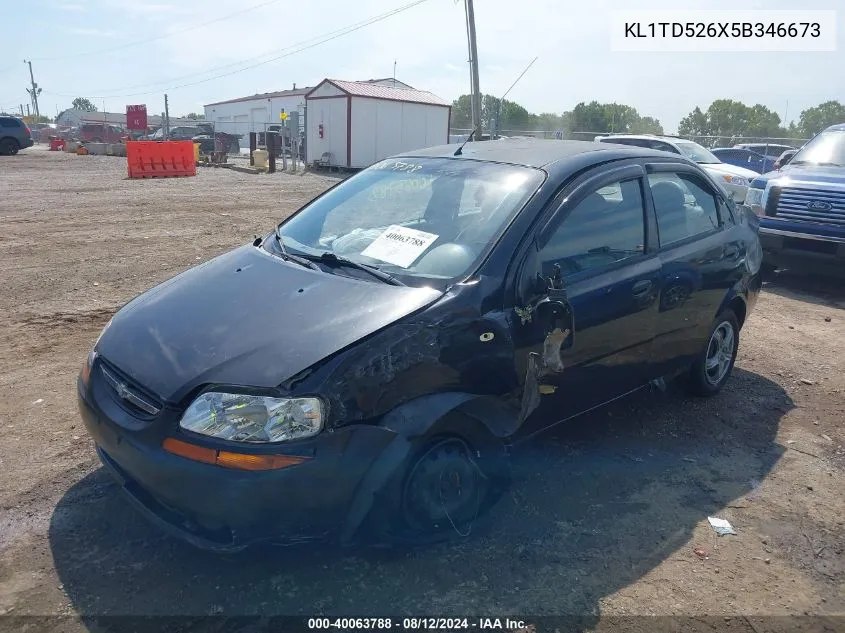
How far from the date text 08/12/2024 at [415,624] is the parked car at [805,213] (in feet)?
22.4

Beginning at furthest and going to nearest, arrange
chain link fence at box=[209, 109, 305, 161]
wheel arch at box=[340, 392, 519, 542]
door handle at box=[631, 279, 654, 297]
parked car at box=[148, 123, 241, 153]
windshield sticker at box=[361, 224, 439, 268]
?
parked car at box=[148, 123, 241, 153] < chain link fence at box=[209, 109, 305, 161] < door handle at box=[631, 279, 654, 297] < windshield sticker at box=[361, 224, 439, 268] < wheel arch at box=[340, 392, 519, 542]

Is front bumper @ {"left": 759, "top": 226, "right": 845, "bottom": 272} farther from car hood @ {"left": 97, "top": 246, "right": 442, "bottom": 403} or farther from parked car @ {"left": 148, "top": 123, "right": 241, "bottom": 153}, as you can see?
parked car @ {"left": 148, "top": 123, "right": 241, "bottom": 153}

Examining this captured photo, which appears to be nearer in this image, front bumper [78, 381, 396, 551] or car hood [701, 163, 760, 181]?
front bumper [78, 381, 396, 551]

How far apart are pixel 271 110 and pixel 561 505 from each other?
173 feet

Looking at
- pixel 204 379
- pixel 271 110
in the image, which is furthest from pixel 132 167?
pixel 271 110

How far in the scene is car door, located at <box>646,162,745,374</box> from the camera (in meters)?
3.84

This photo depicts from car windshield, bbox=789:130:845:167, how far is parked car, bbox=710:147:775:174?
1501 cm

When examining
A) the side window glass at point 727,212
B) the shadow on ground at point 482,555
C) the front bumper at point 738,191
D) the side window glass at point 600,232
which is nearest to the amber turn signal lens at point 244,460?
the shadow on ground at point 482,555

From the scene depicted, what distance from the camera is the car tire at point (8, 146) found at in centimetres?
3002

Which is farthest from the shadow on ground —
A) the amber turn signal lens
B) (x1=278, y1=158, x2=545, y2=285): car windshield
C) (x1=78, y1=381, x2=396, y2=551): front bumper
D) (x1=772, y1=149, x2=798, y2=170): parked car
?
(x1=772, y1=149, x2=798, y2=170): parked car

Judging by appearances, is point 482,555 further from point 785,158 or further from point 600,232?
point 785,158

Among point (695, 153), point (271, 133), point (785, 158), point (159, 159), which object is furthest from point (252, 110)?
point (785, 158)

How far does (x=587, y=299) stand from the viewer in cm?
329

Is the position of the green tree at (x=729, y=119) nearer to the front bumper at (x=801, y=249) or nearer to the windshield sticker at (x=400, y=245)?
the front bumper at (x=801, y=249)
